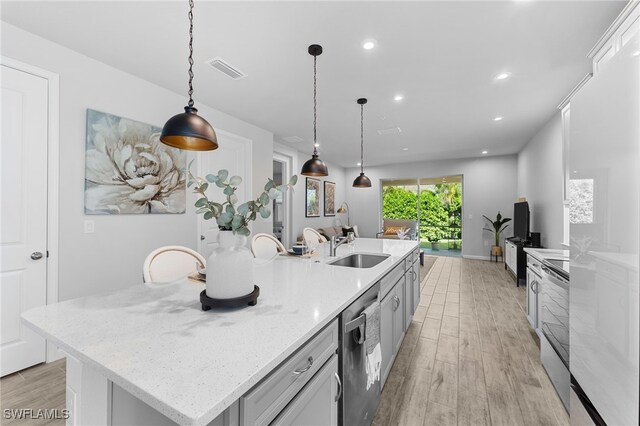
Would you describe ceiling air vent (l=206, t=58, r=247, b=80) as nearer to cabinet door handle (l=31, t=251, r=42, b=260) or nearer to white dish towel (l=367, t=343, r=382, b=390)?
cabinet door handle (l=31, t=251, r=42, b=260)

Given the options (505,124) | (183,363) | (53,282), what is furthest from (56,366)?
(505,124)

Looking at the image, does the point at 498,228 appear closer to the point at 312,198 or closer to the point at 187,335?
the point at 312,198

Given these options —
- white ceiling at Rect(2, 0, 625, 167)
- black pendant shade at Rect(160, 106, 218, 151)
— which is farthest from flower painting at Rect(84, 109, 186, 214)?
black pendant shade at Rect(160, 106, 218, 151)

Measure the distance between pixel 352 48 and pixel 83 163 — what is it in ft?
8.63

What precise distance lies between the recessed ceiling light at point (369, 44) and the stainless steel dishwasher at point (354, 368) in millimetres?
1985

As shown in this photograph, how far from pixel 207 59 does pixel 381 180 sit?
6742 millimetres

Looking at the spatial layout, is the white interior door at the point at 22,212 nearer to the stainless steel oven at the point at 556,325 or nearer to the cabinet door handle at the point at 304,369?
the cabinet door handle at the point at 304,369

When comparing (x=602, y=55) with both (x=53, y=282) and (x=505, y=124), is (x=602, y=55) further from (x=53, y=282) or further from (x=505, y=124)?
(x=53, y=282)

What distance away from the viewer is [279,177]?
6.37 meters

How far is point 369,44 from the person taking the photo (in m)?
2.25

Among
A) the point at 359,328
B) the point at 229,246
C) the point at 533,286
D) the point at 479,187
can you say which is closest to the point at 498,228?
the point at 479,187

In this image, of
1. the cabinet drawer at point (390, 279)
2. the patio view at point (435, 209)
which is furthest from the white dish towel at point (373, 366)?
the patio view at point (435, 209)

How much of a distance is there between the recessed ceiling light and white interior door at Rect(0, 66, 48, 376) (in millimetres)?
2692

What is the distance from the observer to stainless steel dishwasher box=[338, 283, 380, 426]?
1202 mm
